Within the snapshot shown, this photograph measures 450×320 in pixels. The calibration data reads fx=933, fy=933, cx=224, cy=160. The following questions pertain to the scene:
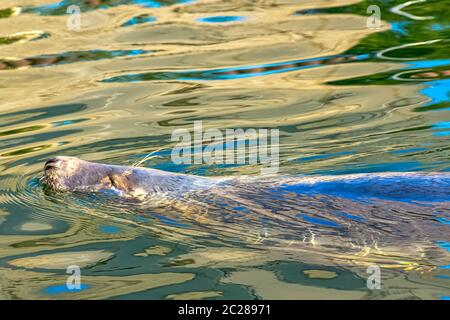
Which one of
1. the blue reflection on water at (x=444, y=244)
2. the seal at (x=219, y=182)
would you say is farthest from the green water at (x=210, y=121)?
the seal at (x=219, y=182)

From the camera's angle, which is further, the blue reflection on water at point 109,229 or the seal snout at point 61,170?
the seal snout at point 61,170

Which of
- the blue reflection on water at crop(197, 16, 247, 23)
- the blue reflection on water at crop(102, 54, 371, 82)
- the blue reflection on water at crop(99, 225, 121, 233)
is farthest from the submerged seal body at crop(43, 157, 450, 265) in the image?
the blue reflection on water at crop(197, 16, 247, 23)

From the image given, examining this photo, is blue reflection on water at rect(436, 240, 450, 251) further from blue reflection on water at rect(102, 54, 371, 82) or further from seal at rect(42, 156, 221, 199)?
blue reflection on water at rect(102, 54, 371, 82)

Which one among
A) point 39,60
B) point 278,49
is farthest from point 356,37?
point 39,60

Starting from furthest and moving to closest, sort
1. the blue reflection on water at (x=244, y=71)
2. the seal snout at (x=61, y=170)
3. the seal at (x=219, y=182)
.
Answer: the blue reflection on water at (x=244, y=71), the seal snout at (x=61, y=170), the seal at (x=219, y=182)

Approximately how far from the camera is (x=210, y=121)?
771cm

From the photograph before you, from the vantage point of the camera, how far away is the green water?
185 inches

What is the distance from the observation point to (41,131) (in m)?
7.68

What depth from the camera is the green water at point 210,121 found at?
469 cm

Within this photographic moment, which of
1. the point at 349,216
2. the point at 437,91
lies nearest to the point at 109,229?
the point at 349,216

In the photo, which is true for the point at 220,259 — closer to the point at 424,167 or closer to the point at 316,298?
the point at 316,298

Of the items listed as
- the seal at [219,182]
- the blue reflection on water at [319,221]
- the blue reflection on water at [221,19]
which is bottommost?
the blue reflection on water at [319,221]

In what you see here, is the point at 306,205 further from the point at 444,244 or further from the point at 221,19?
the point at 221,19

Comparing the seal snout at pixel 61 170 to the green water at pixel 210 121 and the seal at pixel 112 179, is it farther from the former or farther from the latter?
the green water at pixel 210 121
